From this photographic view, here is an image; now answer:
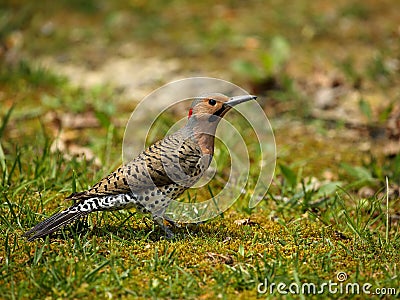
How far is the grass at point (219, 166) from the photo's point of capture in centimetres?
377

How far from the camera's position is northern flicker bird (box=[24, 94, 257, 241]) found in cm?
426

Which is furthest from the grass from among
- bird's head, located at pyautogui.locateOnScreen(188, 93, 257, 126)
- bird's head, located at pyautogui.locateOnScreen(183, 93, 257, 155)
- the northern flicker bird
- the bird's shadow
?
bird's head, located at pyautogui.locateOnScreen(188, 93, 257, 126)

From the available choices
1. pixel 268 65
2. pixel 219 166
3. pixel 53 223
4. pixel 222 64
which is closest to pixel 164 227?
pixel 53 223

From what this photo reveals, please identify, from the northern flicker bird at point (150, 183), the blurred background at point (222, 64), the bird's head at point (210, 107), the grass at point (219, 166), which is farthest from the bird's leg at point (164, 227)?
the blurred background at point (222, 64)

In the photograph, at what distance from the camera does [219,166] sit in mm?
6086

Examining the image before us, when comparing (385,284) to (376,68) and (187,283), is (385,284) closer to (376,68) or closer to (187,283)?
(187,283)

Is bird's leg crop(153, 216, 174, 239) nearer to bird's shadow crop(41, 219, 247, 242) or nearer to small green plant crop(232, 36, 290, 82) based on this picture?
bird's shadow crop(41, 219, 247, 242)

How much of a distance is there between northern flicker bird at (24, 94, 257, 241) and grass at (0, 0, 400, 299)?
0.18 meters

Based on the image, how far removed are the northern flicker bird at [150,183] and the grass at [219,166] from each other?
0.58ft

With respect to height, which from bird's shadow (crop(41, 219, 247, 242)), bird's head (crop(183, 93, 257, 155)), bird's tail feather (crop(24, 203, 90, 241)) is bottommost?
bird's shadow (crop(41, 219, 247, 242))

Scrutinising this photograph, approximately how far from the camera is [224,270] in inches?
153

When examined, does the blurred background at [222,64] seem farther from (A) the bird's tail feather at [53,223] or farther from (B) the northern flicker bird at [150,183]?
(A) the bird's tail feather at [53,223]

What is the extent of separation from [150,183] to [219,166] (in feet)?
6.07

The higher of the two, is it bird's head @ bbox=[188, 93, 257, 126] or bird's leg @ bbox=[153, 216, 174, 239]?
bird's head @ bbox=[188, 93, 257, 126]
